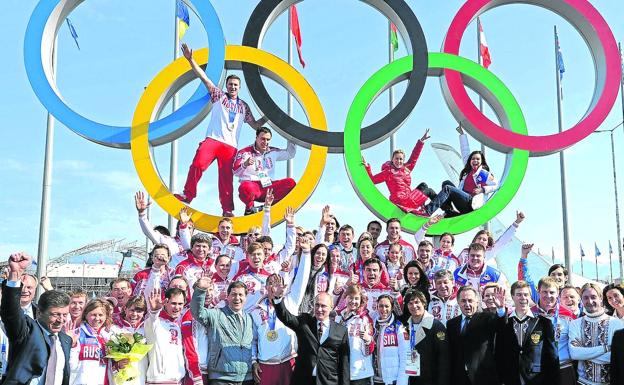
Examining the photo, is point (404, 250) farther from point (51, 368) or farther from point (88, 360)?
point (51, 368)

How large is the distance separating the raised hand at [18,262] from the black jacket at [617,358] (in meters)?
4.91

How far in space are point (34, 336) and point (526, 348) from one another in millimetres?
4183

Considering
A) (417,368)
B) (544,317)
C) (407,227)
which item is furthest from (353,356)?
(407,227)

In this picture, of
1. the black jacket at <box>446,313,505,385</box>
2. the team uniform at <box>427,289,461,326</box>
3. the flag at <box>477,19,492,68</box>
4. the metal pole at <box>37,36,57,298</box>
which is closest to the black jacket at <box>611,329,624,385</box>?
the black jacket at <box>446,313,505,385</box>

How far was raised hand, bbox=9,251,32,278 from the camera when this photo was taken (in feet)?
14.0

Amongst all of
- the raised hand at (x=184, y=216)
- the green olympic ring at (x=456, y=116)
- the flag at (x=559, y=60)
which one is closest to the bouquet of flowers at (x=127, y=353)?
the raised hand at (x=184, y=216)

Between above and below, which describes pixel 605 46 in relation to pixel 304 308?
above

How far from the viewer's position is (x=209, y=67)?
9477 mm

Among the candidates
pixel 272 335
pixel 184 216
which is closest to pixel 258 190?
pixel 184 216

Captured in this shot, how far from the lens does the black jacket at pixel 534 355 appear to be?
5.50 m

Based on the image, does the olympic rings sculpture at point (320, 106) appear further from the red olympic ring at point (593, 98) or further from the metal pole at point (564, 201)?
the metal pole at point (564, 201)

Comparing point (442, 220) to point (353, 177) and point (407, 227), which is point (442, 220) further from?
point (353, 177)

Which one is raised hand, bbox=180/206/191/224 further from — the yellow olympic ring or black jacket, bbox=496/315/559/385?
black jacket, bbox=496/315/559/385

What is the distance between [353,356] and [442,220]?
385 centimetres
